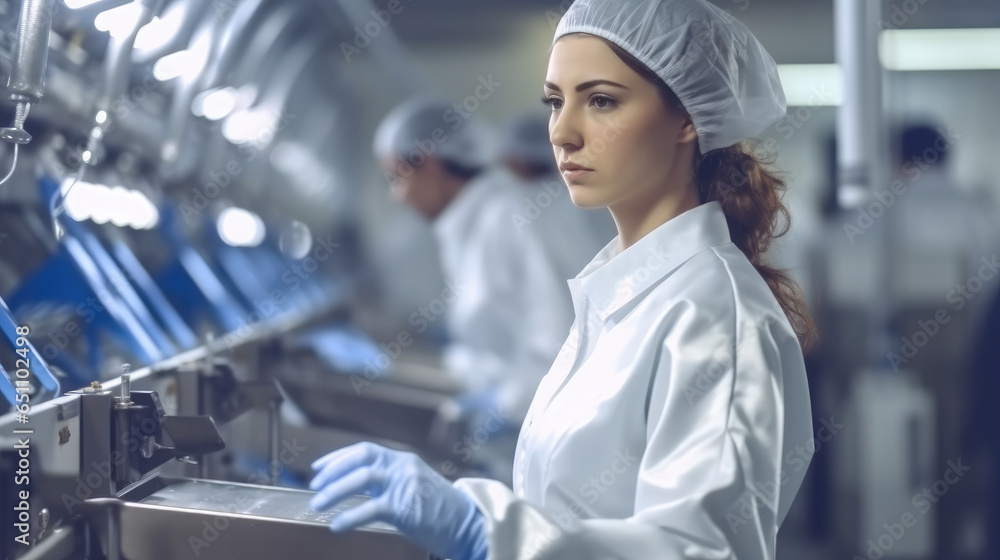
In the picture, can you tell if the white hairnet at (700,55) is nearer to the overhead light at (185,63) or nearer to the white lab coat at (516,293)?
the white lab coat at (516,293)

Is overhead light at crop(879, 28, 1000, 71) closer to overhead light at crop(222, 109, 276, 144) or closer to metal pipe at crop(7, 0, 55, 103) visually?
metal pipe at crop(7, 0, 55, 103)

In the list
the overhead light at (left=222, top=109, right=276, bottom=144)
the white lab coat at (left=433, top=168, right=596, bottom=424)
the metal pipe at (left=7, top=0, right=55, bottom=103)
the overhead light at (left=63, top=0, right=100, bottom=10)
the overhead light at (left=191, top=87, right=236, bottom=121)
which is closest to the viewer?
the metal pipe at (left=7, top=0, right=55, bottom=103)

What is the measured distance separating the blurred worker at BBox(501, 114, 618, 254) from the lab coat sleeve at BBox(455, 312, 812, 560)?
157cm

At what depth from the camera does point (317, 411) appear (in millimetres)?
2926

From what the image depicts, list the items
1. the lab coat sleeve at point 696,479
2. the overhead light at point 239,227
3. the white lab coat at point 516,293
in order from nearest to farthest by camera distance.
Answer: the lab coat sleeve at point 696,479 → the white lab coat at point 516,293 → the overhead light at point 239,227

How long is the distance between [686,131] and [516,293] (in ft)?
5.07

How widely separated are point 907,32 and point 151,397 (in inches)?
93.2

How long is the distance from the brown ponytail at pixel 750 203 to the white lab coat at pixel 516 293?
48.9 inches

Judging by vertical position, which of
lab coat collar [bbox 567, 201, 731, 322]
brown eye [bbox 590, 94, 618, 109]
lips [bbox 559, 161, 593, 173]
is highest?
brown eye [bbox 590, 94, 618, 109]

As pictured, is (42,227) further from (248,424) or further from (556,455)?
(556,455)

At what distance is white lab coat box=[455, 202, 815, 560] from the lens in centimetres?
72

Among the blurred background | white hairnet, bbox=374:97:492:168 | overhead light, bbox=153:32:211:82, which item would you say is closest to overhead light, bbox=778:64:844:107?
the blurred background

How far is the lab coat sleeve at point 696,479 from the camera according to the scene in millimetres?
711

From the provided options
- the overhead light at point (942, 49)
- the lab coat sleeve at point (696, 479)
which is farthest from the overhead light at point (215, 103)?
the lab coat sleeve at point (696, 479)
